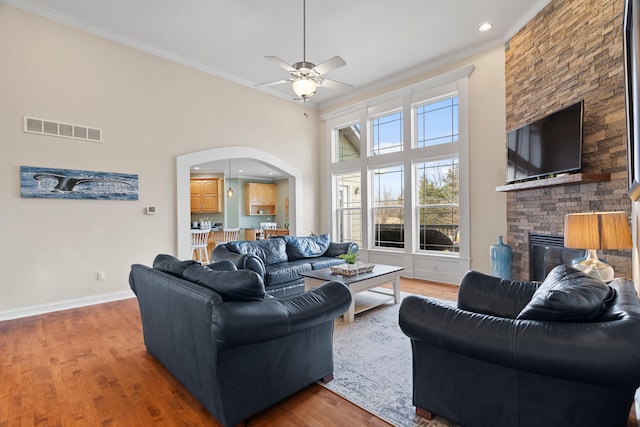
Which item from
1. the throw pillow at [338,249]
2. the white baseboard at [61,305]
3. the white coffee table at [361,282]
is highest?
the throw pillow at [338,249]

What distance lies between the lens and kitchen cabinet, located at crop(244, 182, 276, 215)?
11.8 m

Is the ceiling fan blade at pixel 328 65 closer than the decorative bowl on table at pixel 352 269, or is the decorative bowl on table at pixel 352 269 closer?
the ceiling fan blade at pixel 328 65

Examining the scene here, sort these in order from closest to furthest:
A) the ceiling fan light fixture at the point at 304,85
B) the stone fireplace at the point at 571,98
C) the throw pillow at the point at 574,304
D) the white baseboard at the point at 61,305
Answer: the throw pillow at the point at 574,304, the stone fireplace at the point at 571,98, the ceiling fan light fixture at the point at 304,85, the white baseboard at the point at 61,305

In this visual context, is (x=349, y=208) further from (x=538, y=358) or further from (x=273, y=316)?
(x=538, y=358)

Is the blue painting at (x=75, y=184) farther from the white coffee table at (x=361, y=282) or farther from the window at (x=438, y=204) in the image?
the window at (x=438, y=204)

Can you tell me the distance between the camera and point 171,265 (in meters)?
2.43

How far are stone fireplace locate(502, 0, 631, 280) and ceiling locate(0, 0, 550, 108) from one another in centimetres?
50

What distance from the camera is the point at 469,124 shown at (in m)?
5.20

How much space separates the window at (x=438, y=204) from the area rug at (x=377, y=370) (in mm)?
2547

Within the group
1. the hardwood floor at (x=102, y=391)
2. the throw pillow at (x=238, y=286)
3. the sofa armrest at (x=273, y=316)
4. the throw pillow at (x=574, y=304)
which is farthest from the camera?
the hardwood floor at (x=102, y=391)

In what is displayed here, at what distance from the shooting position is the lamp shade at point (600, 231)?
2455mm

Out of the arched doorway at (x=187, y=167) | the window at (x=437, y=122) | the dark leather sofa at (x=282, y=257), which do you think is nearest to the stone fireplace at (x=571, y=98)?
the window at (x=437, y=122)

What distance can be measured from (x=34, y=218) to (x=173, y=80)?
285 centimetres

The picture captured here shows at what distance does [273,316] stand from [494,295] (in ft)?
5.34
